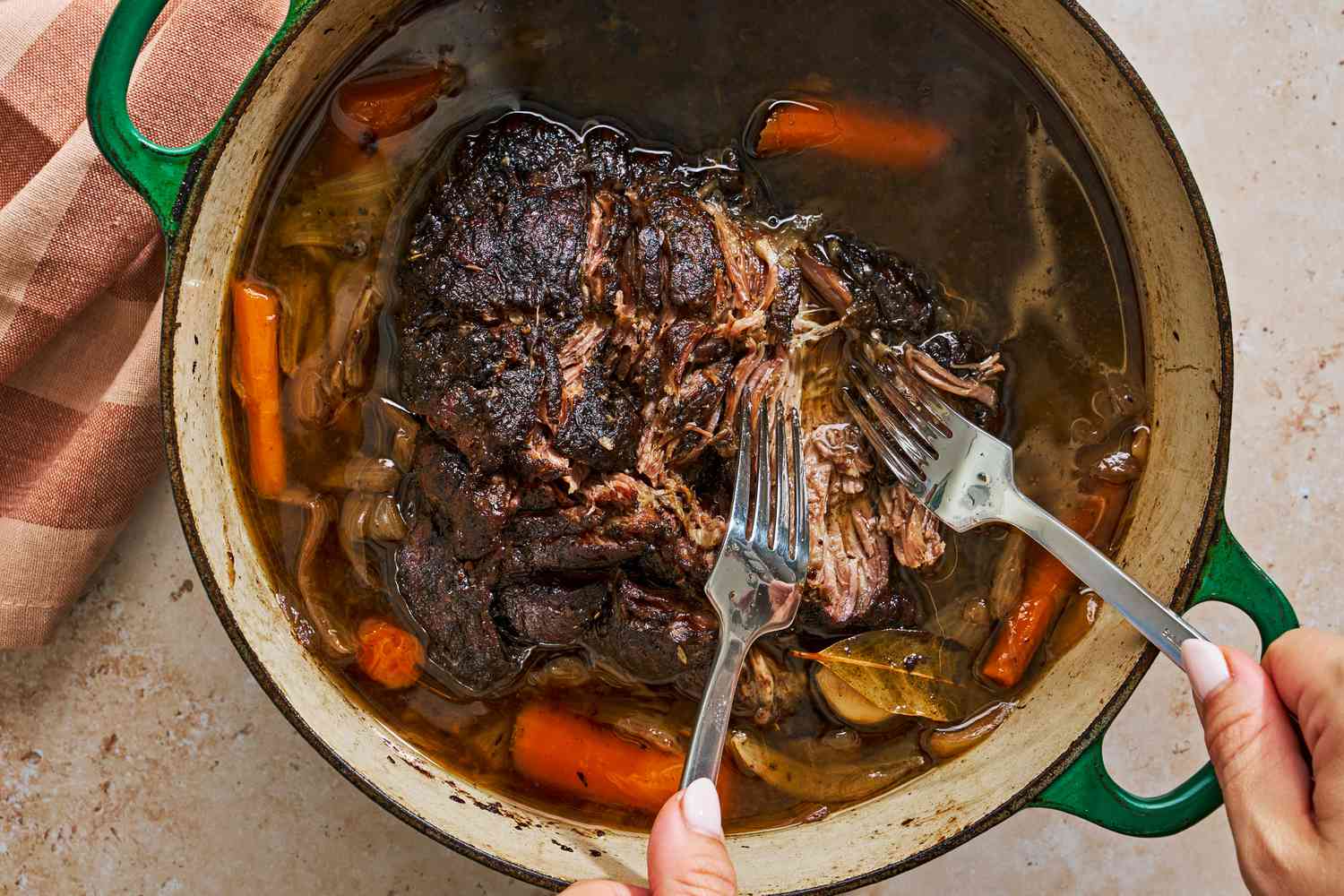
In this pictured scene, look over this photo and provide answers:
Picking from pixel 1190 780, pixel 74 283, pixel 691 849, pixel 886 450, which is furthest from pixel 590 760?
pixel 74 283

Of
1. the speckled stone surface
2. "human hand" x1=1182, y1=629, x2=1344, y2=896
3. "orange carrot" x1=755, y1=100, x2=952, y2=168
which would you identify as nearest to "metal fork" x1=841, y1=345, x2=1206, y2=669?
"human hand" x1=1182, y1=629, x2=1344, y2=896

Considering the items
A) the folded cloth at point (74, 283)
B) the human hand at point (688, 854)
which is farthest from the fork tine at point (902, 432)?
the folded cloth at point (74, 283)

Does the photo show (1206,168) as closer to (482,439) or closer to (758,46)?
(758,46)

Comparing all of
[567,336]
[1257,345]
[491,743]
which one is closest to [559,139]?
[567,336]

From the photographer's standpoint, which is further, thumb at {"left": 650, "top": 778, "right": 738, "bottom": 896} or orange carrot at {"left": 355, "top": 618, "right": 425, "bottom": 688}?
orange carrot at {"left": 355, "top": 618, "right": 425, "bottom": 688}

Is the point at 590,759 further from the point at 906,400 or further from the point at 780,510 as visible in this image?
the point at 906,400

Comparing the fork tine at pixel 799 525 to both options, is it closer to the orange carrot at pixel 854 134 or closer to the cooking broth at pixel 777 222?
the cooking broth at pixel 777 222

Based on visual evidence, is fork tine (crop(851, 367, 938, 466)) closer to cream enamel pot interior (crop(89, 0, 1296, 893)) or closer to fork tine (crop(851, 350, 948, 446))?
fork tine (crop(851, 350, 948, 446))

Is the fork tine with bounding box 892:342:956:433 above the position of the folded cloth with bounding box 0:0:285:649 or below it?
above
